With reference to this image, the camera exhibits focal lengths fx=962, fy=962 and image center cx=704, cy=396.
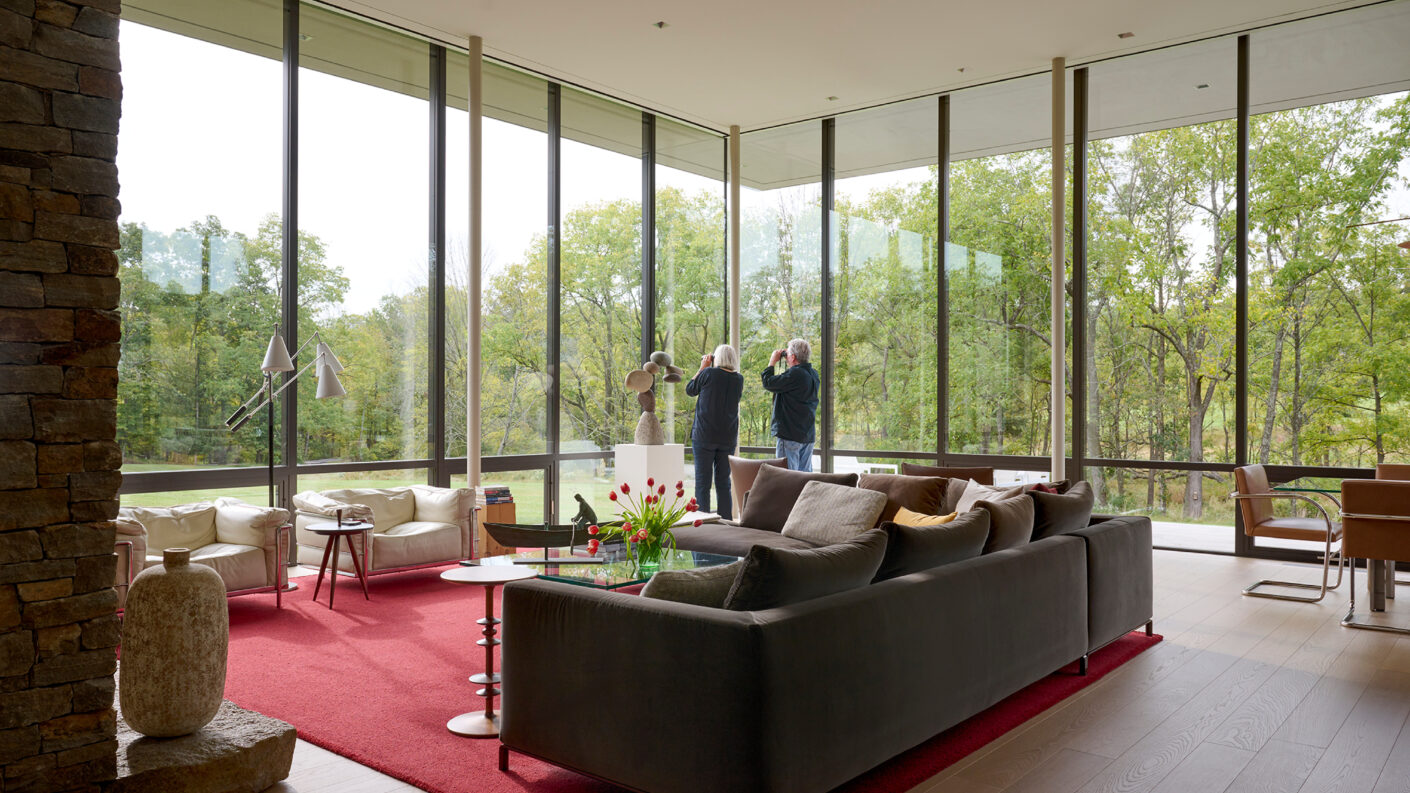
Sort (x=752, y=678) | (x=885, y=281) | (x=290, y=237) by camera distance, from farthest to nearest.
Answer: (x=885, y=281) < (x=290, y=237) < (x=752, y=678)

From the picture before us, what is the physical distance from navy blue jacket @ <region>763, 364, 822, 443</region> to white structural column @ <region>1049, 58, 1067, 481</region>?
6.41 ft

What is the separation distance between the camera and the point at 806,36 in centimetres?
709

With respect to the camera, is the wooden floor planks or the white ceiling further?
the white ceiling

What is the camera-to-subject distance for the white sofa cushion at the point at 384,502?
6090 mm

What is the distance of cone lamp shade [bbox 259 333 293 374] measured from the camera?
588cm

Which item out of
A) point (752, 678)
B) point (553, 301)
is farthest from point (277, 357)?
point (752, 678)

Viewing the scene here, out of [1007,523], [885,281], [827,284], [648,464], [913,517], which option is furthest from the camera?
[827,284]

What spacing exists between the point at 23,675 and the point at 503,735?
1.28 metres

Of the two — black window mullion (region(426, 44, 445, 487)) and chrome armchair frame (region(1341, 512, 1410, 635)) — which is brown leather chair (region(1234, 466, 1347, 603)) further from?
black window mullion (region(426, 44, 445, 487))

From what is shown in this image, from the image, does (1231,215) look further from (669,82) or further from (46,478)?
(46,478)

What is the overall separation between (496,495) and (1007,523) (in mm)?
4278

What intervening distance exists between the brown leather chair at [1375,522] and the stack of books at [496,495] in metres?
5.28

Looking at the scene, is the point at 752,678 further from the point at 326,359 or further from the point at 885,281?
the point at 885,281

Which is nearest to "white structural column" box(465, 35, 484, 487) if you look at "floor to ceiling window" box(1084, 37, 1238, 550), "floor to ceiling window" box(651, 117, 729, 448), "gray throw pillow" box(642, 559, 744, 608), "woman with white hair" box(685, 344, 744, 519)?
"woman with white hair" box(685, 344, 744, 519)
